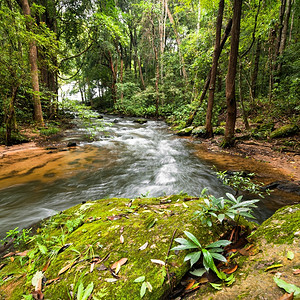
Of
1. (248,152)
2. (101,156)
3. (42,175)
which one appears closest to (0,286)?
(42,175)

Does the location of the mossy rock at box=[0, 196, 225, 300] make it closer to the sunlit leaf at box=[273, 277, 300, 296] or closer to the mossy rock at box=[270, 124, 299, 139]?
the sunlit leaf at box=[273, 277, 300, 296]

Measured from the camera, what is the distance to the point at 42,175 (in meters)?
5.03

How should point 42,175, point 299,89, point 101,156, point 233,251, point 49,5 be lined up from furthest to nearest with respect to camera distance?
point 49,5
point 299,89
point 101,156
point 42,175
point 233,251

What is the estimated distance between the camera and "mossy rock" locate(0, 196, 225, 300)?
46.1 inches

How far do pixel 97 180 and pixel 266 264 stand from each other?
14.9 feet

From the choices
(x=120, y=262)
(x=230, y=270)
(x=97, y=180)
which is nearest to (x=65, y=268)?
(x=120, y=262)

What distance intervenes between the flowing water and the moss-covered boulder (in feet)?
5.34

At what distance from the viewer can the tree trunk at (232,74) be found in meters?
6.10

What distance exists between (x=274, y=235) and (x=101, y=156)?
6598 mm

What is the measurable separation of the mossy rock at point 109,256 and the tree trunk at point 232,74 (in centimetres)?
618

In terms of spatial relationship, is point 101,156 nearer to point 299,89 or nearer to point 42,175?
point 42,175

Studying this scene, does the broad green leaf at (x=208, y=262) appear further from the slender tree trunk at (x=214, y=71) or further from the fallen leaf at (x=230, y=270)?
the slender tree trunk at (x=214, y=71)

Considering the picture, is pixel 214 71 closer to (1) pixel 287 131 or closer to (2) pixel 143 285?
(1) pixel 287 131

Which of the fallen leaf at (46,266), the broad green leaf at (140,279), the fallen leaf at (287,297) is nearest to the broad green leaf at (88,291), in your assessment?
the broad green leaf at (140,279)
